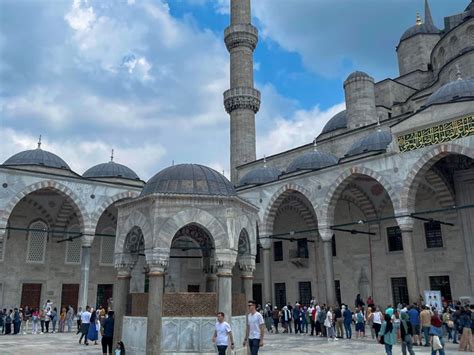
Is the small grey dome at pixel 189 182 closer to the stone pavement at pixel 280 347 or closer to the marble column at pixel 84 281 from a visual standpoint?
the stone pavement at pixel 280 347

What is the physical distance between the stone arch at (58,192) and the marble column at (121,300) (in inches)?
320

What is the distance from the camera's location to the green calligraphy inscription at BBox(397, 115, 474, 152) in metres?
11.2

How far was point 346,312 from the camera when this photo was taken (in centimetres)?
1092

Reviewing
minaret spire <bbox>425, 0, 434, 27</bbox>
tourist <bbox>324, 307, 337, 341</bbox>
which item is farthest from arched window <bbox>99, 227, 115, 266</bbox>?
minaret spire <bbox>425, 0, 434, 27</bbox>

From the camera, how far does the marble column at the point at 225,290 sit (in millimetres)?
6383

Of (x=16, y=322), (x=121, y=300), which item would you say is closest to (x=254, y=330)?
(x=121, y=300)

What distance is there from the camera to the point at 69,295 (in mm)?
17625

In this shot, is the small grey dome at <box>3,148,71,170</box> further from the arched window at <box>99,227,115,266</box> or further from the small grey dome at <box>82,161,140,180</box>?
the arched window at <box>99,227,115,266</box>

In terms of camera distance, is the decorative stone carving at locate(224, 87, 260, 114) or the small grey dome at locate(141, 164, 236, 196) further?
the decorative stone carving at locate(224, 87, 260, 114)

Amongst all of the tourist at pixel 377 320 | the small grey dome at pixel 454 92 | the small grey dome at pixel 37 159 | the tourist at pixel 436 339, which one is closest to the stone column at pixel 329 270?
the tourist at pixel 377 320

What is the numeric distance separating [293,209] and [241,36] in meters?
9.86

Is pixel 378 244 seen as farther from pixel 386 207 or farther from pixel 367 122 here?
pixel 367 122

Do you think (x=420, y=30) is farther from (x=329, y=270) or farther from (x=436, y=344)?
(x=436, y=344)

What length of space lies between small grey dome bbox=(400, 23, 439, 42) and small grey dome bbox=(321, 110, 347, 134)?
5155 millimetres
